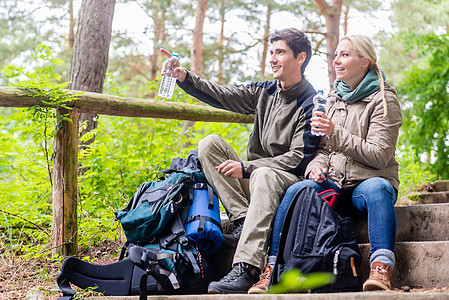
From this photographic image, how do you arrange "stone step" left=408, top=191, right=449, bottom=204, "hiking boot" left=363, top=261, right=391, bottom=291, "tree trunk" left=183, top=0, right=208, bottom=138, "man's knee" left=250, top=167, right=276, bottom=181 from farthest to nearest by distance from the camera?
"tree trunk" left=183, top=0, right=208, bottom=138, "stone step" left=408, top=191, right=449, bottom=204, "man's knee" left=250, top=167, right=276, bottom=181, "hiking boot" left=363, top=261, right=391, bottom=291

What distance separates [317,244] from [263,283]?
35 centimetres

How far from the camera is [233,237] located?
294cm

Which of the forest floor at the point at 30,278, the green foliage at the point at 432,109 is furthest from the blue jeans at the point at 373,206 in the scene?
the green foliage at the point at 432,109

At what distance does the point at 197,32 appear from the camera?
11438mm

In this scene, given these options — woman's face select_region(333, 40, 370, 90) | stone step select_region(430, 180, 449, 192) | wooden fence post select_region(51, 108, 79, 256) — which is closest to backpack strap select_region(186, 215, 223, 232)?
wooden fence post select_region(51, 108, 79, 256)

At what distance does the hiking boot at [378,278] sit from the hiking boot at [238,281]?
61 centimetres

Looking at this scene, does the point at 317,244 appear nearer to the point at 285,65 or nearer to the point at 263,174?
the point at 263,174

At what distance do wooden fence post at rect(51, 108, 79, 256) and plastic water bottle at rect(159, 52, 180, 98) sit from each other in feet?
2.13

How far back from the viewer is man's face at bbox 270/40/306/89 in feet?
10.2

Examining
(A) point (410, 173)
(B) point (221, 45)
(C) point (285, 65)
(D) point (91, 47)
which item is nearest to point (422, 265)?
(C) point (285, 65)

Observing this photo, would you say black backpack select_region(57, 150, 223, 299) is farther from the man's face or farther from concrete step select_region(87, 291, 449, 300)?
the man's face

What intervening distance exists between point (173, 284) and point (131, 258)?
0.28 metres

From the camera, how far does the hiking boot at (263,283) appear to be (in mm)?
2320

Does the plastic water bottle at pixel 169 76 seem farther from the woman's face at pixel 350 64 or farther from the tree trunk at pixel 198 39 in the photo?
the tree trunk at pixel 198 39
